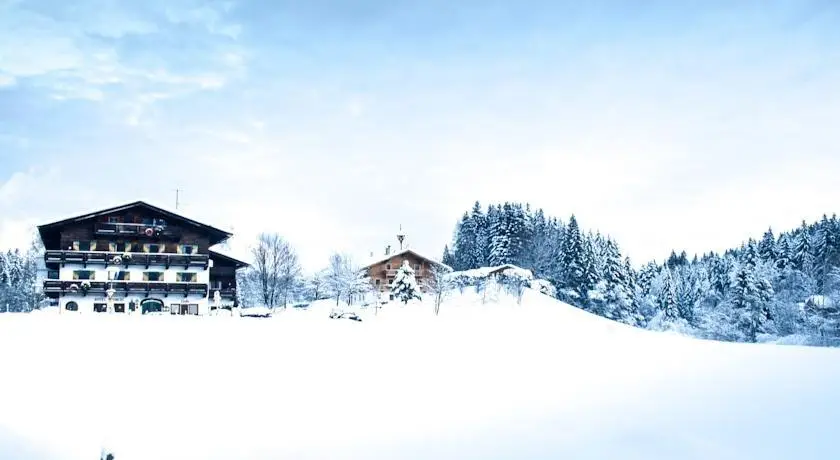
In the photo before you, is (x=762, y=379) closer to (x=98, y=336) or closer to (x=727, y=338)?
(x=98, y=336)

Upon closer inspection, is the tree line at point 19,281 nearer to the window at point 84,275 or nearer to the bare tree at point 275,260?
the bare tree at point 275,260

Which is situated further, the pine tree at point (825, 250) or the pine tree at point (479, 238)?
the pine tree at point (479, 238)

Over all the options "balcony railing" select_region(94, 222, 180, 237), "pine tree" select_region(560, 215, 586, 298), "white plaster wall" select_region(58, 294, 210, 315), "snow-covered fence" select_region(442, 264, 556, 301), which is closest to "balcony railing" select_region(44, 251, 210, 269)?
"balcony railing" select_region(94, 222, 180, 237)

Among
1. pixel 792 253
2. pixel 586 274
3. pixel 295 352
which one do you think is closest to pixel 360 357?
pixel 295 352

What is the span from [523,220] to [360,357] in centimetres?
6253

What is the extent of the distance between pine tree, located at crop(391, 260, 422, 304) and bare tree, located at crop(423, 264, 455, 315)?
86.7 inches

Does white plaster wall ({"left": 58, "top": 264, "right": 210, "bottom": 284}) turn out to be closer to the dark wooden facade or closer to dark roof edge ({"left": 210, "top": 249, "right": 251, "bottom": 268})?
dark roof edge ({"left": 210, "top": 249, "right": 251, "bottom": 268})

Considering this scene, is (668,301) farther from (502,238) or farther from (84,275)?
(84,275)

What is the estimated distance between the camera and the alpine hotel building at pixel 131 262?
43906 mm

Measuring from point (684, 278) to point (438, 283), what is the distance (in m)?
54.0

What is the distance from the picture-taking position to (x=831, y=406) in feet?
41.6

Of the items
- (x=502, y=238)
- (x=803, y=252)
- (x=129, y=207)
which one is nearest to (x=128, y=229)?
(x=129, y=207)

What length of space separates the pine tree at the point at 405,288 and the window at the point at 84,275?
82.6 ft

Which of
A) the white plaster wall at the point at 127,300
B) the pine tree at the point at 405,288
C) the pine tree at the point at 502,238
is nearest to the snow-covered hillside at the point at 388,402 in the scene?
the white plaster wall at the point at 127,300
